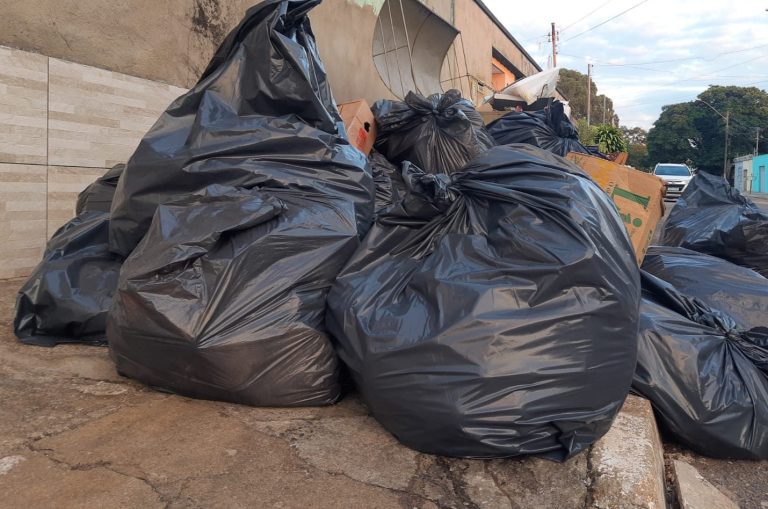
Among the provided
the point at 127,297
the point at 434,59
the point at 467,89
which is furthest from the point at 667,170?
the point at 127,297

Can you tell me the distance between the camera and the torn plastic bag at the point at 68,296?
209 cm

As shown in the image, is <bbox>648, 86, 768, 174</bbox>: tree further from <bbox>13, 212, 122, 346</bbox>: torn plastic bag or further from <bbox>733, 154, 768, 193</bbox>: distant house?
<bbox>13, 212, 122, 346</bbox>: torn plastic bag

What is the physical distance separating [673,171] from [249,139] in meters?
17.7

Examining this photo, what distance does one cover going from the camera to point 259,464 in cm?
135

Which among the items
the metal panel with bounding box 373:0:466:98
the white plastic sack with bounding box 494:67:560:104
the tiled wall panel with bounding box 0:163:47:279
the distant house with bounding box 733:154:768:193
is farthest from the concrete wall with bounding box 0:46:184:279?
the distant house with bounding box 733:154:768:193

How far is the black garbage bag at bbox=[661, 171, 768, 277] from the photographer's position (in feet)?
10.4

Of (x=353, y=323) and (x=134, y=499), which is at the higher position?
(x=353, y=323)

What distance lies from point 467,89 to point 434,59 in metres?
1.85

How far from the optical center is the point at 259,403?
161 cm

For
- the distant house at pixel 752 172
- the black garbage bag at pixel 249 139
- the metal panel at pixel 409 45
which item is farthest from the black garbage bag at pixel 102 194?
the distant house at pixel 752 172

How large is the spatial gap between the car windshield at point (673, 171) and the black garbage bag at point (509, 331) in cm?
Result: 1712

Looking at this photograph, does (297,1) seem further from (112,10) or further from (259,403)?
(112,10)

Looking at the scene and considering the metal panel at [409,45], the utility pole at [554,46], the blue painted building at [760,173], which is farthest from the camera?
the blue painted building at [760,173]

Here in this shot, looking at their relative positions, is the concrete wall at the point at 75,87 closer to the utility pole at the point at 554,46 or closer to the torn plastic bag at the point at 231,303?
the torn plastic bag at the point at 231,303
